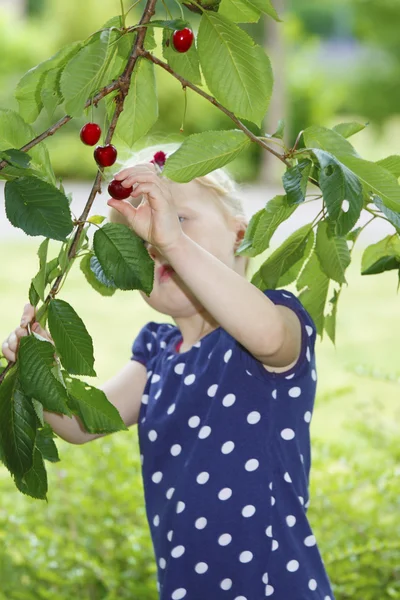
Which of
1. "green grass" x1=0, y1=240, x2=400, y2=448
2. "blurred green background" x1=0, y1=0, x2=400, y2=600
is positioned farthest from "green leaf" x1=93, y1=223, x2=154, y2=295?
"green grass" x1=0, y1=240, x2=400, y2=448

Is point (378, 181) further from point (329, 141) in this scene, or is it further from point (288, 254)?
point (288, 254)

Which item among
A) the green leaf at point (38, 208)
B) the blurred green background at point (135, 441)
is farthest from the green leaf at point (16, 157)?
the blurred green background at point (135, 441)

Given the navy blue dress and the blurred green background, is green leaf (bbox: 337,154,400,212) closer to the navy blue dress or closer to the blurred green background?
the navy blue dress

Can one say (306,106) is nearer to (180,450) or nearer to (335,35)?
(335,35)

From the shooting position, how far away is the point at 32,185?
898 millimetres

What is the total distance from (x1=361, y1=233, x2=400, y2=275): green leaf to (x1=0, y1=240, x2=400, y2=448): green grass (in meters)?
1.94

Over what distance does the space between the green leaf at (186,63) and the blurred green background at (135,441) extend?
4.00ft

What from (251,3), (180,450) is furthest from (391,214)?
(180,450)

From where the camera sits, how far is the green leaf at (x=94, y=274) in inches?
37.8

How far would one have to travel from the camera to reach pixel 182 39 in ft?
3.21

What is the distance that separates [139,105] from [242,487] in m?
0.55

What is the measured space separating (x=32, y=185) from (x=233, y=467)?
1.85 ft

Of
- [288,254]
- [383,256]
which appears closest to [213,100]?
[288,254]

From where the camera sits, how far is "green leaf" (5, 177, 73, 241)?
34.4 inches
